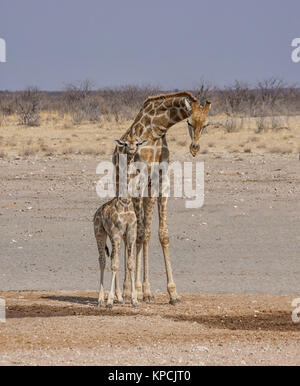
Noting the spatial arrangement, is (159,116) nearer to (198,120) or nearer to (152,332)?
(198,120)

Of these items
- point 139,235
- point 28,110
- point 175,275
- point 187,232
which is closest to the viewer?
point 139,235

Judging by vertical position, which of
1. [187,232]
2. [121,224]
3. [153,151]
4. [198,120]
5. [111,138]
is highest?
[111,138]

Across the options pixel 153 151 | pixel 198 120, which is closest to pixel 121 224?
pixel 153 151

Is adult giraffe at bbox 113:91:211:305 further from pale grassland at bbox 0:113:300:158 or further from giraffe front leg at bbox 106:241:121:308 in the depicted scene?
pale grassland at bbox 0:113:300:158

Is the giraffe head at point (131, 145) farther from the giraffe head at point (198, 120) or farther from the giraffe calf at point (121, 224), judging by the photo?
the giraffe head at point (198, 120)

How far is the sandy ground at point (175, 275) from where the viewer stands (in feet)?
25.7

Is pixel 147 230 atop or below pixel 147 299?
atop

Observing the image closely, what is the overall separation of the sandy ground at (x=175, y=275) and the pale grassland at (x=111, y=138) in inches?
178

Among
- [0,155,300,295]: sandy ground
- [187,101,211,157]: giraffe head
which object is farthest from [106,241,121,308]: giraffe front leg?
[0,155,300,295]: sandy ground

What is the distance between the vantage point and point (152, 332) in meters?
8.40

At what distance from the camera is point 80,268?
1297cm

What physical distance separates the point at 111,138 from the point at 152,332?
2620cm

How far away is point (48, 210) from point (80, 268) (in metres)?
5.44

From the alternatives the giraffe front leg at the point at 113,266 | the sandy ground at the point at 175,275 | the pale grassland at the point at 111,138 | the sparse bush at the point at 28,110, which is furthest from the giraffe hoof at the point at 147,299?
the sparse bush at the point at 28,110
